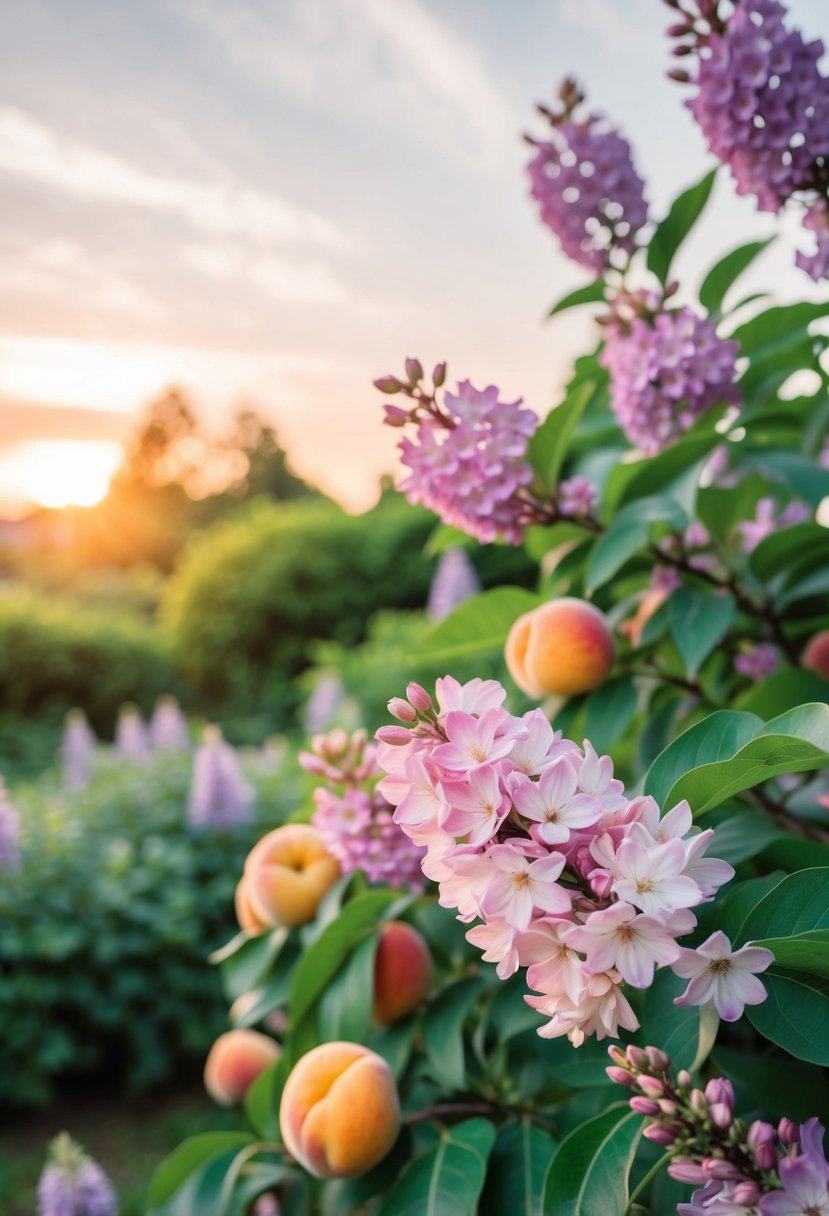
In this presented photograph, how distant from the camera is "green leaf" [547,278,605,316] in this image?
1.10 m

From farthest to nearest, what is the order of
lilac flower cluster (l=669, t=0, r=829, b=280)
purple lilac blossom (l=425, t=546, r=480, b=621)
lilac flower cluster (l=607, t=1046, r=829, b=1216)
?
purple lilac blossom (l=425, t=546, r=480, b=621) → lilac flower cluster (l=669, t=0, r=829, b=280) → lilac flower cluster (l=607, t=1046, r=829, b=1216)

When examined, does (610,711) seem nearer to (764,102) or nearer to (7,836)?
(764,102)

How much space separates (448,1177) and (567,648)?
47 cm

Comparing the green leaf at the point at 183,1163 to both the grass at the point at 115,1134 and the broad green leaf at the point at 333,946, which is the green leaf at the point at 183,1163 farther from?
the grass at the point at 115,1134

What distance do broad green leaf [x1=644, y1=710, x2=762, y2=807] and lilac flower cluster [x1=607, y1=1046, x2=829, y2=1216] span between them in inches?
7.1

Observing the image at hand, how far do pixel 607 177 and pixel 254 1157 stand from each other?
1.15m

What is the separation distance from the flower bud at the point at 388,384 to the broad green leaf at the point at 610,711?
370 millimetres

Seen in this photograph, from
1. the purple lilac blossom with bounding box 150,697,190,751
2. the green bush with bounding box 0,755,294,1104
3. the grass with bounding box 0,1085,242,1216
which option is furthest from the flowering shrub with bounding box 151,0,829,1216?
the purple lilac blossom with bounding box 150,697,190,751

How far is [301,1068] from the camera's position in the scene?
2.85 feet

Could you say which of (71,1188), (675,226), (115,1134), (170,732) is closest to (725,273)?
(675,226)

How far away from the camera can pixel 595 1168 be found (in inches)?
26.8

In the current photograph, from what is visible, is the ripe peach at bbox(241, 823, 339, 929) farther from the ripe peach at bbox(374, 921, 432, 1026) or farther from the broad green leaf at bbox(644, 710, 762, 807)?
the broad green leaf at bbox(644, 710, 762, 807)

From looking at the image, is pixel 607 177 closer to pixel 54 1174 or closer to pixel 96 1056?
pixel 54 1174

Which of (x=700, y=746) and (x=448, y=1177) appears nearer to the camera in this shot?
(x=700, y=746)
